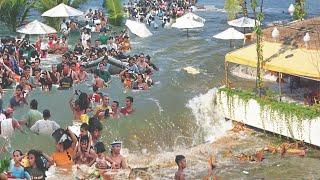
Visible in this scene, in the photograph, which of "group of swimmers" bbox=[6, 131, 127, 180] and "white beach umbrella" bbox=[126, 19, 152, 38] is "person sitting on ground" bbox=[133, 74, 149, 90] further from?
"group of swimmers" bbox=[6, 131, 127, 180]

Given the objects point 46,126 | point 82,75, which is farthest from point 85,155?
point 82,75

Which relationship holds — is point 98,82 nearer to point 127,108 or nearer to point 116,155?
point 127,108

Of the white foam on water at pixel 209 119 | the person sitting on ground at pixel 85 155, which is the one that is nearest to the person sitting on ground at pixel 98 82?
the white foam on water at pixel 209 119

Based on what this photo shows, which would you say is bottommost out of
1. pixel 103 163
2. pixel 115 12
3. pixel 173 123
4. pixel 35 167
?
pixel 173 123

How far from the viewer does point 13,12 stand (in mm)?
34156

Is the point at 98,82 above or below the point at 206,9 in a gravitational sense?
above

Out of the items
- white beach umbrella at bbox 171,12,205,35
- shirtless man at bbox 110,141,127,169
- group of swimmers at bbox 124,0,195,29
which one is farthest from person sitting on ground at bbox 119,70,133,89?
group of swimmers at bbox 124,0,195,29

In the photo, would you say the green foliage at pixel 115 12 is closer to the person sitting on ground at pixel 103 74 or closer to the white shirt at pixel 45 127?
the person sitting on ground at pixel 103 74

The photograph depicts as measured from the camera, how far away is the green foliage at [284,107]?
55.1 ft

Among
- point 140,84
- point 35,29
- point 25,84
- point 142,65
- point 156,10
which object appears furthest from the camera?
point 156,10

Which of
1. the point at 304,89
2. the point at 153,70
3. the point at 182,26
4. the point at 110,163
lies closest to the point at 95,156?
the point at 110,163

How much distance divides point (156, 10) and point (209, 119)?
22715 mm

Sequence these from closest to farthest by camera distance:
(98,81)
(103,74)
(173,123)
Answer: (173,123)
(98,81)
(103,74)

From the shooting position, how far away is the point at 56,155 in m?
13.9
